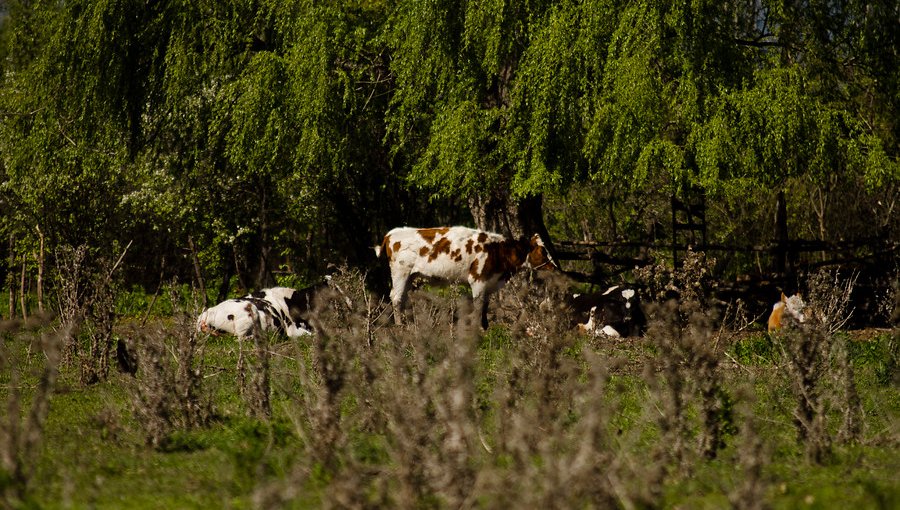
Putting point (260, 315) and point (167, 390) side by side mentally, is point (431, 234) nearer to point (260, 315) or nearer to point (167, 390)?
point (260, 315)

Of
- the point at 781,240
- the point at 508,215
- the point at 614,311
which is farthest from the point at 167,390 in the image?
the point at 781,240

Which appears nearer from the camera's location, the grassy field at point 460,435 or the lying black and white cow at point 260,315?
the grassy field at point 460,435

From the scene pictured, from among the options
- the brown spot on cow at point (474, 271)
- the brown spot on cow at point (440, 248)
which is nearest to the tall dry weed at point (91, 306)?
the brown spot on cow at point (440, 248)

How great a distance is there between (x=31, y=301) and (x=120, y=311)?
2702 mm

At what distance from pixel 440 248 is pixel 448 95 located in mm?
2421

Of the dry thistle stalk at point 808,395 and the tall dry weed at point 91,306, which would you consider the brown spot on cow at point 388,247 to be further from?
the dry thistle stalk at point 808,395

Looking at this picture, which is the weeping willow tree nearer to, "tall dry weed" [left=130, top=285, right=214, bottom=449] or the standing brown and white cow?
the standing brown and white cow

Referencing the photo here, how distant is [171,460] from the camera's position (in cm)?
783

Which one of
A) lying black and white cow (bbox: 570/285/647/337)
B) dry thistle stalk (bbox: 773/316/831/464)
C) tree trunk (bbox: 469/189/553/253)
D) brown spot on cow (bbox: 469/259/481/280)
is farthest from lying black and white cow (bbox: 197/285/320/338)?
dry thistle stalk (bbox: 773/316/831/464)

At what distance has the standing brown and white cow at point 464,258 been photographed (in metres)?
17.1

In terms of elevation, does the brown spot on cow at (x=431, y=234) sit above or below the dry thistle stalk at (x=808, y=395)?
above

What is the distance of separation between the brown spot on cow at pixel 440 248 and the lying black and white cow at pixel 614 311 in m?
2.14

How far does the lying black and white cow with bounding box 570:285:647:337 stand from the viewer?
17391mm

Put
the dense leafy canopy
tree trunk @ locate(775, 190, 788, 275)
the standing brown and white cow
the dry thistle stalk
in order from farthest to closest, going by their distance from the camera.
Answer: tree trunk @ locate(775, 190, 788, 275) < the standing brown and white cow < the dense leafy canopy < the dry thistle stalk
